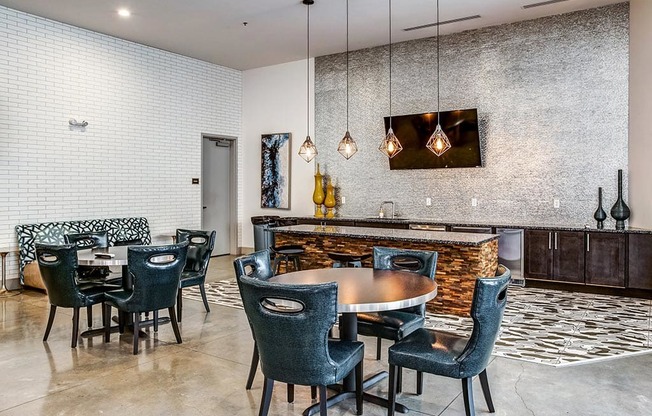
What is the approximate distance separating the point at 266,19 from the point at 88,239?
4.00 meters

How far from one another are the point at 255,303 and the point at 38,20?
6.70m

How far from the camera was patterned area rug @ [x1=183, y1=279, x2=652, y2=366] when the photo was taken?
4.08 meters

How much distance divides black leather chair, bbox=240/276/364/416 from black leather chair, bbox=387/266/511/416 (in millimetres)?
384

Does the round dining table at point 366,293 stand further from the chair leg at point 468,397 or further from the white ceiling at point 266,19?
the white ceiling at point 266,19

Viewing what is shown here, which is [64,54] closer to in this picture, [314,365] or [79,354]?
[79,354]

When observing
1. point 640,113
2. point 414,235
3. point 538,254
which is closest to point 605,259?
point 538,254

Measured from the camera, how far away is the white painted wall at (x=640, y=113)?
593 cm

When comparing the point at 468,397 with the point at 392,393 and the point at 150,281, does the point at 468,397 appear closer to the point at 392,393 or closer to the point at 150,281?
the point at 392,393

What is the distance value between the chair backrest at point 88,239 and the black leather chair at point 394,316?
343 centimetres

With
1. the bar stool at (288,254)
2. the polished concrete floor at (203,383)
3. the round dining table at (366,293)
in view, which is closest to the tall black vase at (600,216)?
the polished concrete floor at (203,383)

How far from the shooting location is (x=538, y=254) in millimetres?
6578

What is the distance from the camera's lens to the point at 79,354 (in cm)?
410

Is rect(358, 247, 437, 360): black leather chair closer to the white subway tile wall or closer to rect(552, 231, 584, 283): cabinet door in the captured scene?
rect(552, 231, 584, 283): cabinet door

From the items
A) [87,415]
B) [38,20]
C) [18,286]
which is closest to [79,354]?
[87,415]
